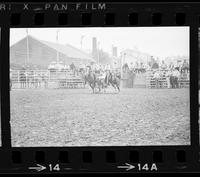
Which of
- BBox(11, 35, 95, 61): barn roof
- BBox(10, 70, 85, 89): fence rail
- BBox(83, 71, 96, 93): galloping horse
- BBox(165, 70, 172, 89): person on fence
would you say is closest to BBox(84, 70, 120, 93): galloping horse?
BBox(83, 71, 96, 93): galloping horse

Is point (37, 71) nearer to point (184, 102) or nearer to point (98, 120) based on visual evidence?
point (98, 120)

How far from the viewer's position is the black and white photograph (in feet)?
12.5

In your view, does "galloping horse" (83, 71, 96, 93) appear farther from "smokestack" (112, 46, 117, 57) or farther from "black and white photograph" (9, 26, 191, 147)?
"smokestack" (112, 46, 117, 57)

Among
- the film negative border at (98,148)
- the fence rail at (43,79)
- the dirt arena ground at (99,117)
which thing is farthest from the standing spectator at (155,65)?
the fence rail at (43,79)

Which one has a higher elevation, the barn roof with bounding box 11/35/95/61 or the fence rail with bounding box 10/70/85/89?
the barn roof with bounding box 11/35/95/61

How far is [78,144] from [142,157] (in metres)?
0.65

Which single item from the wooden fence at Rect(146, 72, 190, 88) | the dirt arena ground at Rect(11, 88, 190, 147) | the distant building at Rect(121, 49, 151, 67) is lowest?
the dirt arena ground at Rect(11, 88, 190, 147)

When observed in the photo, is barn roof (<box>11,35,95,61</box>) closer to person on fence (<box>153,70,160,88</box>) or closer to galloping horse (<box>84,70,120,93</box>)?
galloping horse (<box>84,70,120,93</box>)

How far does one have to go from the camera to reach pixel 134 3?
3.83 m

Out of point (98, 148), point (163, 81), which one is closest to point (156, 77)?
point (163, 81)

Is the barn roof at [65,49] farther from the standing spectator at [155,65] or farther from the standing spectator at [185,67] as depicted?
the standing spectator at [185,67]

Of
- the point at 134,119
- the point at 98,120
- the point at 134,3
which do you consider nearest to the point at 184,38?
the point at 134,3

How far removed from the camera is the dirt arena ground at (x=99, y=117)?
3.83m

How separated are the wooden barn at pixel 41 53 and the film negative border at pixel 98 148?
0.11m
